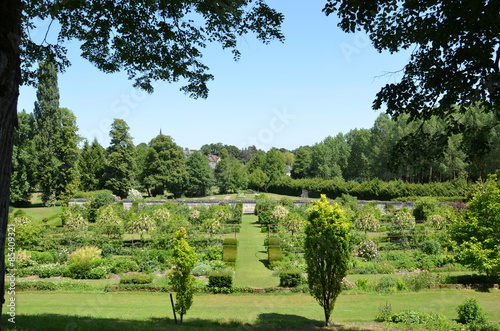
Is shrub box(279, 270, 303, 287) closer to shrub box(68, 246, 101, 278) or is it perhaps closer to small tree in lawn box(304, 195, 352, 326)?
small tree in lawn box(304, 195, 352, 326)

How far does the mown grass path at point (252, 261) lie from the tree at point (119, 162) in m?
21.8

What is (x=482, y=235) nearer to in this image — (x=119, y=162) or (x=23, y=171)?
(x=119, y=162)

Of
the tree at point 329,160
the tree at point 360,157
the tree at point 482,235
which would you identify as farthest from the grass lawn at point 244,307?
the tree at point 329,160

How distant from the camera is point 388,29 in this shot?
5648 millimetres

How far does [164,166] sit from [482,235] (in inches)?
1501

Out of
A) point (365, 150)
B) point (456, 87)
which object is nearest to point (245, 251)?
point (456, 87)

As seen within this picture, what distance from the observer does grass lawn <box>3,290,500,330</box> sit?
952 cm

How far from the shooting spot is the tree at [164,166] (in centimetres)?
4582

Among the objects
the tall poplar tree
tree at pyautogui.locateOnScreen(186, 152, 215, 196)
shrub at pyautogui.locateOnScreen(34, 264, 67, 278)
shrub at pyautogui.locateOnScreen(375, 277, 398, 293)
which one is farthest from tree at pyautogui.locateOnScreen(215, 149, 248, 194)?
shrub at pyautogui.locateOnScreen(375, 277, 398, 293)

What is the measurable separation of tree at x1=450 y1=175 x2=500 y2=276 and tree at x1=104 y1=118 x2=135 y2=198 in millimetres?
36319

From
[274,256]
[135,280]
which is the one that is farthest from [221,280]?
→ [274,256]

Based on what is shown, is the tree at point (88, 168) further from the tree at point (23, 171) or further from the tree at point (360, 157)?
the tree at point (360, 157)

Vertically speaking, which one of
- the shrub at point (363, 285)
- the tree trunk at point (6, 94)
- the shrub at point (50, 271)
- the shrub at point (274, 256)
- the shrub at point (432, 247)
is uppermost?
the tree trunk at point (6, 94)

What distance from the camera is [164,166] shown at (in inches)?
1810
